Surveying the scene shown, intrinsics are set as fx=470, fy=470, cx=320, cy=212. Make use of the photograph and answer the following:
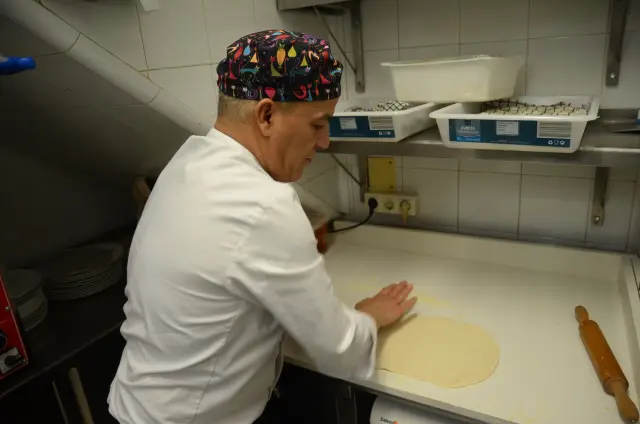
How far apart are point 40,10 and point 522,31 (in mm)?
1090

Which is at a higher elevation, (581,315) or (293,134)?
(293,134)

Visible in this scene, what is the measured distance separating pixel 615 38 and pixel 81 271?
145 cm

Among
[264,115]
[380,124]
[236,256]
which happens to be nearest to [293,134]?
[264,115]

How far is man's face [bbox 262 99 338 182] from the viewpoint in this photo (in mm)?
747

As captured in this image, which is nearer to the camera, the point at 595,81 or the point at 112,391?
the point at 112,391

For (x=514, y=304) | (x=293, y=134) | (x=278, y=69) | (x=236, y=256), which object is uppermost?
(x=278, y=69)

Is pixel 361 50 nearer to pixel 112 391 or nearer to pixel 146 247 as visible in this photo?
pixel 146 247

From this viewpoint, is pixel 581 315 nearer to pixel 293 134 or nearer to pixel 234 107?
pixel 293 134

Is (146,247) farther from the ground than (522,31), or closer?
closer

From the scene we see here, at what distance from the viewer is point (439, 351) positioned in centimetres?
99

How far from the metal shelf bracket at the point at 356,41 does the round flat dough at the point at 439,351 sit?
79 cm

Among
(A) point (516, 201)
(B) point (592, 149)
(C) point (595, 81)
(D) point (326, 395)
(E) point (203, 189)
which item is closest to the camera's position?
(E) point (203, 189)

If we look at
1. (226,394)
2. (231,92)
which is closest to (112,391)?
(226,394)

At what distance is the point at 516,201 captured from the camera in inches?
54.2
